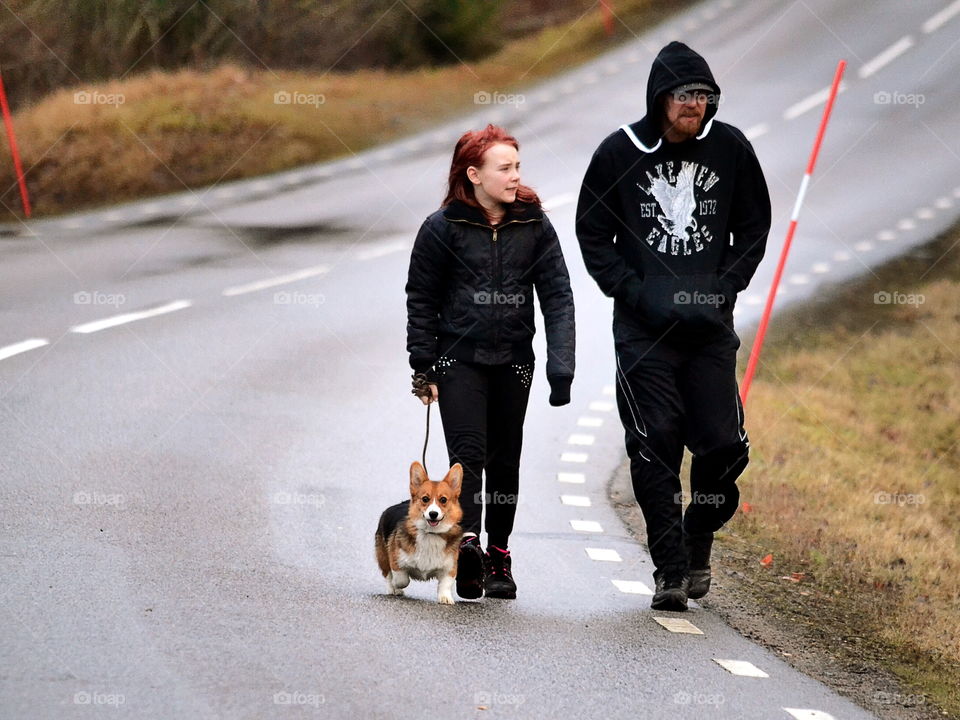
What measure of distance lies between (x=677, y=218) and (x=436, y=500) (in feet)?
5.38

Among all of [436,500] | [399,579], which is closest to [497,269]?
[436,500]

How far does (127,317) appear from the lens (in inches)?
546

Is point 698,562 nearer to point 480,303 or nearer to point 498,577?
point 498,577

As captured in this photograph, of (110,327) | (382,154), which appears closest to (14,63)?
(382,154)

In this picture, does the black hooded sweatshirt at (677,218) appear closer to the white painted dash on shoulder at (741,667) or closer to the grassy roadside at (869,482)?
the white painted dash on shoulder at (741,667)

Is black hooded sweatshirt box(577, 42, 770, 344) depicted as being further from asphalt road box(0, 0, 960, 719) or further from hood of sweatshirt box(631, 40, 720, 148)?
asphalt road box(0, 0, 960, 719)

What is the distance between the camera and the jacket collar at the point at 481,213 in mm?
6902

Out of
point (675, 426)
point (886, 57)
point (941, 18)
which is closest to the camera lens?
point (675, 426)

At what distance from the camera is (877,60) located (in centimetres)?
2934

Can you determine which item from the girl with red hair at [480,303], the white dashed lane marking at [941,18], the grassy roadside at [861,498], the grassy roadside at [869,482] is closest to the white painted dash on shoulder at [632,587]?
the grassy roadside at [861,498]

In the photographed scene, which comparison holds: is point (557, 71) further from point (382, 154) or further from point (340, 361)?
point (340, 361)

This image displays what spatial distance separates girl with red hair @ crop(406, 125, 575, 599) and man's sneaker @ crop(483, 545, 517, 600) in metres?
0.22

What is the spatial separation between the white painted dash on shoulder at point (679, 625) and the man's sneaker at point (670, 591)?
99 mm

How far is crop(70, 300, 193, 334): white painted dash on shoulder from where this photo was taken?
13.2m
